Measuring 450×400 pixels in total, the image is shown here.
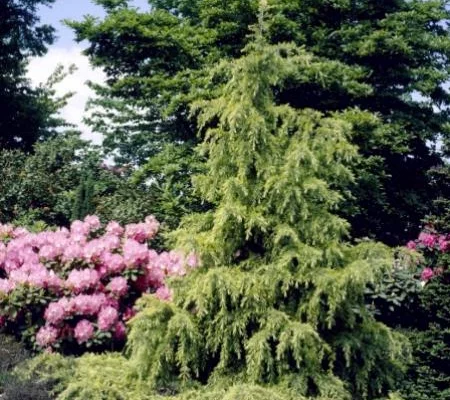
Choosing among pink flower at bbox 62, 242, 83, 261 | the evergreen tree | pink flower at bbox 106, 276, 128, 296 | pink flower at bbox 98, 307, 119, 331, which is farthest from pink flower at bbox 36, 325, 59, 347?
the evergreen tree

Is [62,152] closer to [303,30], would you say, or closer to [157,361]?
[303,30]

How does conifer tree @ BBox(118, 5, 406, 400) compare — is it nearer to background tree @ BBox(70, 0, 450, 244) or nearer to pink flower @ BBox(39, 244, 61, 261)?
pink flower @ BBox(39, 244, 61, 261)

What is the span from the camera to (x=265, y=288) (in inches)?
193

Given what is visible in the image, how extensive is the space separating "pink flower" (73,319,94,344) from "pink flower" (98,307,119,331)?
0.10 metres

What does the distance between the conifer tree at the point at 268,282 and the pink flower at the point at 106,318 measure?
1.62 metres

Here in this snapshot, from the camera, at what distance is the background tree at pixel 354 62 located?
50.0ft

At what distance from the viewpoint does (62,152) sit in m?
14.5

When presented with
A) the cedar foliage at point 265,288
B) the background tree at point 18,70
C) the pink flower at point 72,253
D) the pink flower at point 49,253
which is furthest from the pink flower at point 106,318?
the background tree at point 18,70

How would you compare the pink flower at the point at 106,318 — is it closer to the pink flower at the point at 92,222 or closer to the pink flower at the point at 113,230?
the pink flower at the point at 113,230

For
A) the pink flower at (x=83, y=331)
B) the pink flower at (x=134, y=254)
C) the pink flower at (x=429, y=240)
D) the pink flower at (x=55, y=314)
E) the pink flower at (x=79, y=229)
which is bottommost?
the pink flower at (x=83, y=331)

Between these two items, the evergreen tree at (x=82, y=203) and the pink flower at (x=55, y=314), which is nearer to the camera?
the pink flower at (x=55, y=314)

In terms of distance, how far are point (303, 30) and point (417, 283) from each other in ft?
27.0

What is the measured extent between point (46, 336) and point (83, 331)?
14.4 inches

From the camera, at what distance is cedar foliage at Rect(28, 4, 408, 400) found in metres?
4.85
